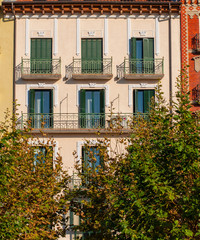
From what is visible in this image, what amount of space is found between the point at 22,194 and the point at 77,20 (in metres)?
14.0

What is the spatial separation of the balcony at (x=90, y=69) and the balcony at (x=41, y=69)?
63 centimetres

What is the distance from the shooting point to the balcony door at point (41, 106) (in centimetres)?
2839

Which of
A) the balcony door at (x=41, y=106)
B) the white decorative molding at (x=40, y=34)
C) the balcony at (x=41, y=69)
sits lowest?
the balcony door at (x=41, y=106)

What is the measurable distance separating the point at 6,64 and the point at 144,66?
7452 mm

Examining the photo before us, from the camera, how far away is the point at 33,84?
28875 millimetres

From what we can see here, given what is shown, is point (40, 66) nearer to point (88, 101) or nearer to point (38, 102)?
point (38, 102)

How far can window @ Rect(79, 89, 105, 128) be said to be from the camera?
28.4 m

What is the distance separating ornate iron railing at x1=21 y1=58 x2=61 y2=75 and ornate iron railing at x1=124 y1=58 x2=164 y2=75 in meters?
3.72

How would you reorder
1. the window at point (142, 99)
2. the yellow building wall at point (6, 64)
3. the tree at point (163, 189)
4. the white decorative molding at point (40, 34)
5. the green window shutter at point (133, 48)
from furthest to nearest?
the white decorative molding at point (40, 34) < the green window shutter at point (133, 48) < the window at point (142, 99) < the yellow building wall at point (6, 64) < the tree at point (163, 189)

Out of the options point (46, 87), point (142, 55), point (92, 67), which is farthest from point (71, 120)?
point (142, 55)

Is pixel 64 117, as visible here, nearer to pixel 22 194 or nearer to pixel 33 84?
pixel 33 84

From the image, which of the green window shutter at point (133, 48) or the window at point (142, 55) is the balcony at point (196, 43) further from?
the green window shutter at point (133, 48)

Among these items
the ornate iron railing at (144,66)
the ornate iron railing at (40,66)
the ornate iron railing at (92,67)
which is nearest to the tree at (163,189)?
the ornate iron railing at (144,66)

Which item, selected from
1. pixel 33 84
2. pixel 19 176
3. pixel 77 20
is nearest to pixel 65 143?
pixel 33 84
